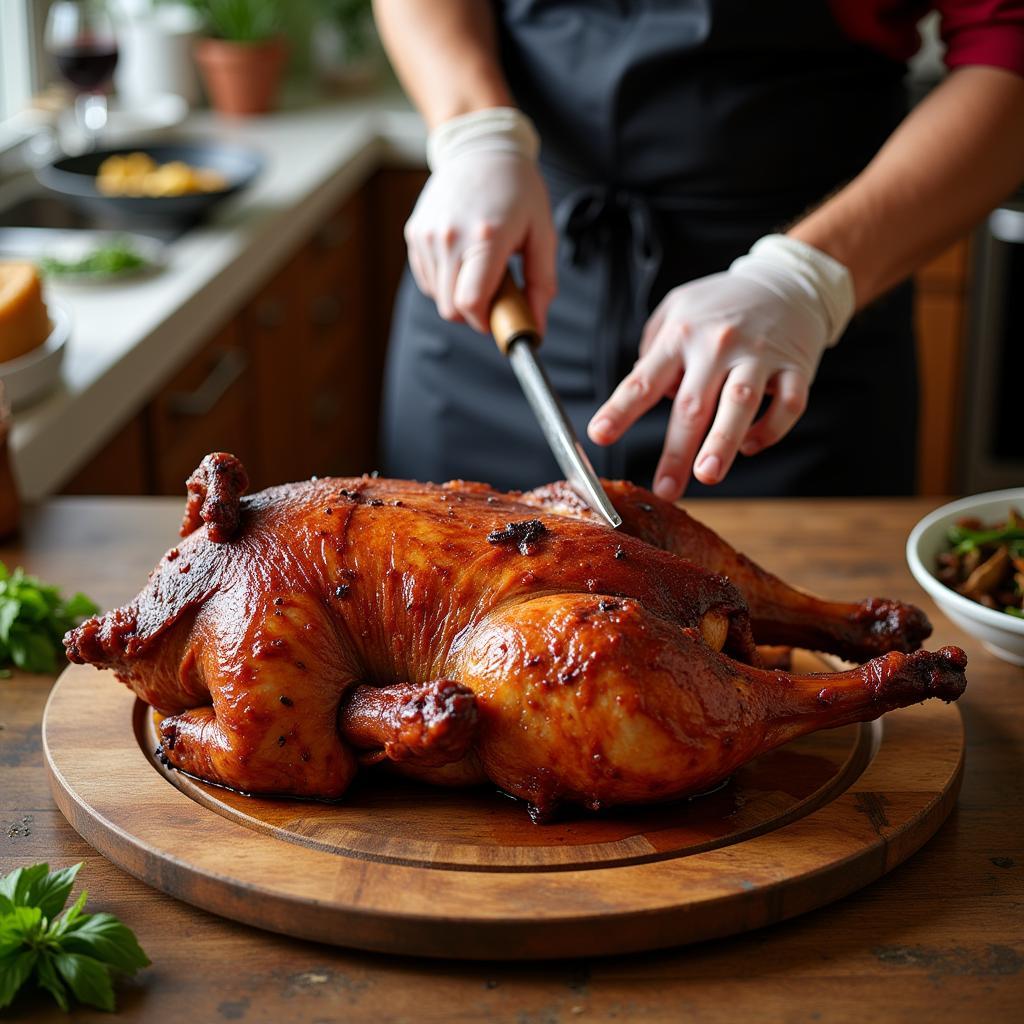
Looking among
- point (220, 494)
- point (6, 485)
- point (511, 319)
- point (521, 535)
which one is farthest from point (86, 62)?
point (521, 535)

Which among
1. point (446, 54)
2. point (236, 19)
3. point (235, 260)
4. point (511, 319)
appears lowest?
point (235, 260)

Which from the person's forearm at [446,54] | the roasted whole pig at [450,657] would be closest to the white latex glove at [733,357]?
the roasted whole pig at [450,657]

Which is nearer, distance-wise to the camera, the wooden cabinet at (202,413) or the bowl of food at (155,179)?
the wooden cabinet at (202,413)

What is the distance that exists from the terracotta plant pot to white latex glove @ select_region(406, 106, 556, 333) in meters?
2.32

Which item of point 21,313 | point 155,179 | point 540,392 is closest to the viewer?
point 540,392

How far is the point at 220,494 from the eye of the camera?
3.87 feet

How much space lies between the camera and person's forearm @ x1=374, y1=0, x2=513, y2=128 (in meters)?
1.88

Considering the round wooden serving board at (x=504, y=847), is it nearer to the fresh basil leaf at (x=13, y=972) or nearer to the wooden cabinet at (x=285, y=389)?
the fresh basil leaf at (x=13, y=972)

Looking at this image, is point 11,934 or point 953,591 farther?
point 953,591

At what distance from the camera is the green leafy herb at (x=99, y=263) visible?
251 centimetres

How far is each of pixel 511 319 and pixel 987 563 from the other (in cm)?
56

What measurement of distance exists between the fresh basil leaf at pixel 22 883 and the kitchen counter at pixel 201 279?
37.8 inches

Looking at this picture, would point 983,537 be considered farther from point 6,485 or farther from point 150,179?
point 150,179

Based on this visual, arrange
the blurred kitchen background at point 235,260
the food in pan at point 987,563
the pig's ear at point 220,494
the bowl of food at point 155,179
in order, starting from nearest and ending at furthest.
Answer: the pig's ear at point 220,494, the food in pan at point 987,563, the blurred kitchen background at point 235,260, the bowl of food at point 155,179
